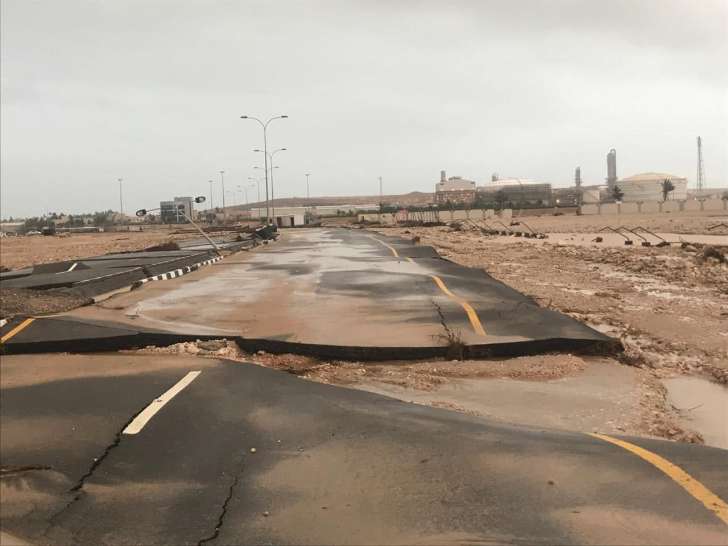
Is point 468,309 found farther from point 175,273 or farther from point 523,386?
point 175,273

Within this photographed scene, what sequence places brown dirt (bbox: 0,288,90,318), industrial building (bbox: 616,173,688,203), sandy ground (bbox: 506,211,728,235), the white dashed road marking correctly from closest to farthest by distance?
the white dashed road marking → brown dirt (bbox: 0,288,90,318) → sandy ground (bbox: 506,211,728,235) → industrial building (bbox: 616,173,688,203)

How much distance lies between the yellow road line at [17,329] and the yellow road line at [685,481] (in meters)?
7.84

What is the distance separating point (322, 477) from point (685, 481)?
2.43m

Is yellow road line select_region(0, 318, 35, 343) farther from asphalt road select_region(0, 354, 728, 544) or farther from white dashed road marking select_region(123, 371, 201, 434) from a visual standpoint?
white dashed road marking select_region(123, 371, 201, 434)

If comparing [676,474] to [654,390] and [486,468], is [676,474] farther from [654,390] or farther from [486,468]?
[654,390]

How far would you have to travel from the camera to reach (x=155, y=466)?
449 centimetres

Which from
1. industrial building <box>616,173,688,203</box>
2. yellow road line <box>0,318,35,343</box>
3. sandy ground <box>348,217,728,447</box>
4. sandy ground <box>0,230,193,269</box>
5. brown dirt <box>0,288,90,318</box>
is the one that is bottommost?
sandy ground <box>348,217,728,447</box>

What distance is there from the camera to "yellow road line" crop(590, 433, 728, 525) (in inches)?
144

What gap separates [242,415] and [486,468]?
2353 mm

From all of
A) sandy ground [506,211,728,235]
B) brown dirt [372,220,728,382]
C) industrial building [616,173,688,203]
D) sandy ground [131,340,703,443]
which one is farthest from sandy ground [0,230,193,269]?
industrial building [616,173,688,203]

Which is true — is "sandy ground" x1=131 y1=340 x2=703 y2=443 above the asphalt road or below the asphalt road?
below

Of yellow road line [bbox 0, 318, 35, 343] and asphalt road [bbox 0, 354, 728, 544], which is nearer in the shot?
asphalt road [bbox 0, 354, 728, 544]

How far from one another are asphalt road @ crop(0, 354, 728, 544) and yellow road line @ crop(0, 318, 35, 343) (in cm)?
288

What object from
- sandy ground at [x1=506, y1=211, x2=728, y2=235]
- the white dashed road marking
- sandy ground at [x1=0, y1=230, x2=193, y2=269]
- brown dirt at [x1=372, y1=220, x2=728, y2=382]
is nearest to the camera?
the white dashed road marking
